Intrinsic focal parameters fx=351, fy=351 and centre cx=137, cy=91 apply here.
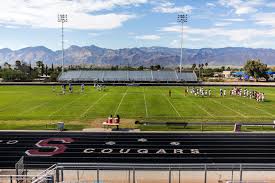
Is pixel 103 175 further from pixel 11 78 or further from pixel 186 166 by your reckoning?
pixel 11 78

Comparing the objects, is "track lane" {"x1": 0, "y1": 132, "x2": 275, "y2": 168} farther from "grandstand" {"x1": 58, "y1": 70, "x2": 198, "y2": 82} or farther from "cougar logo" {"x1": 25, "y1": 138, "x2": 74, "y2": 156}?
"grandstand" {"x1": 58, "y1": 70, "x2": 198, "y2": 82}

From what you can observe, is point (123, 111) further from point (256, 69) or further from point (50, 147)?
point (256, 69)

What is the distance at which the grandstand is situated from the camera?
88.6m

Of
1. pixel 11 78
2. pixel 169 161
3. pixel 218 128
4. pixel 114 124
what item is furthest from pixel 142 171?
pixel 11 78

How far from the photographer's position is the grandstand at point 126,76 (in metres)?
88.6

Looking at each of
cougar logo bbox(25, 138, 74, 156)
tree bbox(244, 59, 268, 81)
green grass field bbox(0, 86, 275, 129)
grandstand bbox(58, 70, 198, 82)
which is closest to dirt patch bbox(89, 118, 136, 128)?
green grass field bbox(0, 86, 275, 129)

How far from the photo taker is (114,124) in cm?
2731

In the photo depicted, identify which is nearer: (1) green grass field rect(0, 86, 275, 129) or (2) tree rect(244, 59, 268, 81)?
(1) green grass field rect(0, 86, 275, 129)

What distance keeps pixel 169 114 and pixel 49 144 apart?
1479 cm

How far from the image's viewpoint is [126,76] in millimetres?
92938

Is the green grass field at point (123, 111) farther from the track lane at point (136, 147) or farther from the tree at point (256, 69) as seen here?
the tree at point (256, 69)

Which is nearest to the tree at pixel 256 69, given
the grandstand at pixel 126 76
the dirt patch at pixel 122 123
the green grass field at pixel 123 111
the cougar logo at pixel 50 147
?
the grandstand at pixel 126 76

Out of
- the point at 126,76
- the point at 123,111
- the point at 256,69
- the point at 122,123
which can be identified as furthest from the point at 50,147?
the point at 256,69

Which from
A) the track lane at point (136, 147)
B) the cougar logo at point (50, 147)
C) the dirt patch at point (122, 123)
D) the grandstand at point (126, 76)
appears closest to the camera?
the track lane at point (136, 147)
